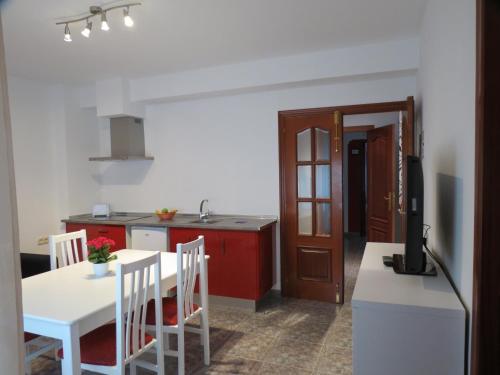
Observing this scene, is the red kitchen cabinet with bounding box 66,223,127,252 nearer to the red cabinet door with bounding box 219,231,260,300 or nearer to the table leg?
the red cabinet door with bounding box 219,231,260,300

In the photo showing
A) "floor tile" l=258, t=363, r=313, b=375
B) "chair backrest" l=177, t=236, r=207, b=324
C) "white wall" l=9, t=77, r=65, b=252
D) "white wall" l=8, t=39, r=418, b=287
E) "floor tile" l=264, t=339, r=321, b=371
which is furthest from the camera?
"white wall" l=9, t=77, r=65, b=252

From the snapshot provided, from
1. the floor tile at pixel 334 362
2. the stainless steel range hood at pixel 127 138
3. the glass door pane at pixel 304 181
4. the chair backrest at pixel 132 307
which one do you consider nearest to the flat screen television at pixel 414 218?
the floor tile at pixel 334 362

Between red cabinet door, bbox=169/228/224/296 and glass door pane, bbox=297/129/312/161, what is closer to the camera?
red cabinet door, bbox=169/228/224/296

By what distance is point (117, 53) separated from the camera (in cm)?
328

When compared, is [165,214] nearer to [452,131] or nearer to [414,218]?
[414,218]

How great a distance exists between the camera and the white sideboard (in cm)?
130

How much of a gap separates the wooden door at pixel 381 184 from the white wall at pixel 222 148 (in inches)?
55.0

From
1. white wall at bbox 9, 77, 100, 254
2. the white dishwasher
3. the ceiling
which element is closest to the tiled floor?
the white dishwasher

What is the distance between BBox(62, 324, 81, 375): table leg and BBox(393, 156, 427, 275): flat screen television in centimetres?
162

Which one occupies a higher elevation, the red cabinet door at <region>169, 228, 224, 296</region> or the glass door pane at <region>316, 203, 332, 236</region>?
the glass door pane at <region>316, 203, 332, 236</region>

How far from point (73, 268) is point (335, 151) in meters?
2.57

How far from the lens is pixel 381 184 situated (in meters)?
4.86

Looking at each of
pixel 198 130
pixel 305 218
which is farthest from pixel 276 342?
pixel 198 130

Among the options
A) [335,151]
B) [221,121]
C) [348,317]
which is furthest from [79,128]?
[348,317]
